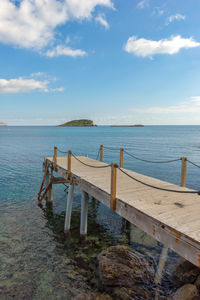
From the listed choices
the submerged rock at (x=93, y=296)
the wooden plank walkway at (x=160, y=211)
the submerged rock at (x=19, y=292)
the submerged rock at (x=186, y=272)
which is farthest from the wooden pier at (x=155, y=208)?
the submerged rock at (x=19, y=292)

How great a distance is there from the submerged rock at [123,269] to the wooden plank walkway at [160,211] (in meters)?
1.62

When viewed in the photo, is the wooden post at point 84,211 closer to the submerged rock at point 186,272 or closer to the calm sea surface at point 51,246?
the calm sea surface at point 51,246

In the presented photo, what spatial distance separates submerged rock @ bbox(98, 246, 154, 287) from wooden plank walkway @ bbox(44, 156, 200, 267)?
5.33 feet

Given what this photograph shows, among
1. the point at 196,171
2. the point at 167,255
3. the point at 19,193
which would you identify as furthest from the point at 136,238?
the point at 196,171

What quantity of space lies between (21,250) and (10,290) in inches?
81.4

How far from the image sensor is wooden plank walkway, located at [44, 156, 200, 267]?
4246mm

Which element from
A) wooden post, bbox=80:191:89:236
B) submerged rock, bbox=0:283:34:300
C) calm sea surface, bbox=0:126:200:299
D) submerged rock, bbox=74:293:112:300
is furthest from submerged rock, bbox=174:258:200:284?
submerged rock, bbox=0:283:34:300

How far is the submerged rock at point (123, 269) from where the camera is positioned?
5.92 m

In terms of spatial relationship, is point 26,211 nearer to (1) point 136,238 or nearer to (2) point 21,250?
(2) point 21,250

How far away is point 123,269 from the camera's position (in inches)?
244

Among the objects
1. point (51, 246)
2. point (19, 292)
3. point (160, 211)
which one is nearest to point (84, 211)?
point (51, 246)

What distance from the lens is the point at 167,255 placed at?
754cm

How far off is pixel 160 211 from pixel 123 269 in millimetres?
2312

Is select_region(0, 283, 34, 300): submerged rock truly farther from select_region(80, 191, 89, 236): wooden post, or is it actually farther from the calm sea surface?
select_region(80, 191, 89, 236): wooden post
